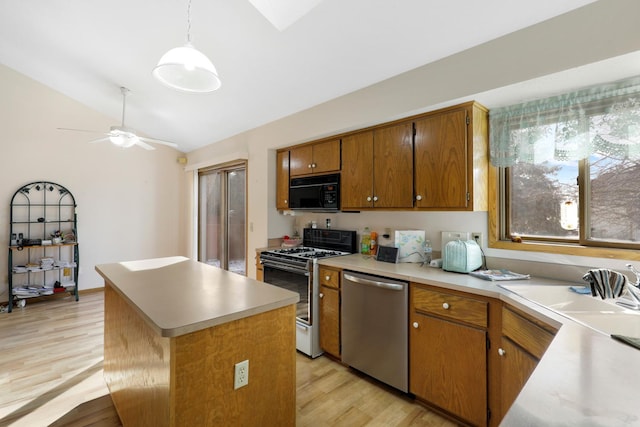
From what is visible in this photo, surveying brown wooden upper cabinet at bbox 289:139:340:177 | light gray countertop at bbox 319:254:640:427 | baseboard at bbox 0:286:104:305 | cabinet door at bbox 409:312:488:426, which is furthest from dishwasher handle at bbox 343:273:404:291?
baseboard at bbox 0:286:104:305

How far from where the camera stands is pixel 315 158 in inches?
122

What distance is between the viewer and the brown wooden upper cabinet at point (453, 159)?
203 cm

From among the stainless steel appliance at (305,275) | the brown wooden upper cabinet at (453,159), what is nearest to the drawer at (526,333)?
the brown wooden upper cabinet at (453,159)

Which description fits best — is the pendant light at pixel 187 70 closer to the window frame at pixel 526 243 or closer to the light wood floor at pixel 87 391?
the window frame at pixel 526 243

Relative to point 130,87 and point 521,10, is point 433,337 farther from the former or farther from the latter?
point 130,87

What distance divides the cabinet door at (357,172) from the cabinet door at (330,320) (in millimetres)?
817

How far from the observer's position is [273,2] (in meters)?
1.78

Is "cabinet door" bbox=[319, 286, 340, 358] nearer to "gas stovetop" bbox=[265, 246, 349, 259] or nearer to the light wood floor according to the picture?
the light wood floor

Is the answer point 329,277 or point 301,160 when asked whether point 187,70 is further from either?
point 329,277

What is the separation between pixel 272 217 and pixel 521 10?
2856 millimetres

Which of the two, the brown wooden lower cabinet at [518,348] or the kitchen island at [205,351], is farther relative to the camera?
the brown wooden lower cabinet at [518,348]

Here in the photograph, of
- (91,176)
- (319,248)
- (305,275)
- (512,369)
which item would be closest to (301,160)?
(319,248)

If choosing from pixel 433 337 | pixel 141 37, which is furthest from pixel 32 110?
pixel 433 337

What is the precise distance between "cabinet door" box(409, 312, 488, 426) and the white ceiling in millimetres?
1819
